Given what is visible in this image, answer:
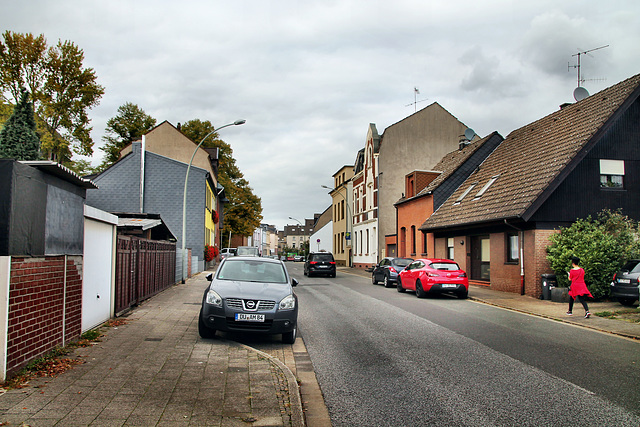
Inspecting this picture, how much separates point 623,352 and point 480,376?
3.39 metres

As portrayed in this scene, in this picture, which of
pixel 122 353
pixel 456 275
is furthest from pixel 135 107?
pixel 122 353

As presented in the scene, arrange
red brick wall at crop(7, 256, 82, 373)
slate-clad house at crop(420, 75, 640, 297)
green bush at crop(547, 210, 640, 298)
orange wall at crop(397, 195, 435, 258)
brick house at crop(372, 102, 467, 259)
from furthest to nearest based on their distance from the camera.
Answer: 1. brick house at crop(372, 102, 467, 259)
2. orange wall at crop(397, 195, 435, 258)
3. slate-clad house at crop(420, 75, 640, 297)
4. green bush at crop(547, 210, 640, 298)
5. red brick wall at crop(7, 256, 82, 373)

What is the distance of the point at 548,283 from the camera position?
17359 mm

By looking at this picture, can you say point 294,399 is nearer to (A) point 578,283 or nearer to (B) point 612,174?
(A) point 578,283

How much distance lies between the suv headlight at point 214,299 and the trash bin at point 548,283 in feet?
41.5

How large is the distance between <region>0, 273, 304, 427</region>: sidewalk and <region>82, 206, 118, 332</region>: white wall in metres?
0.85

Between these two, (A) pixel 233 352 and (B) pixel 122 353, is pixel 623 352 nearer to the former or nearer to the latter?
(A) pixel 233 352

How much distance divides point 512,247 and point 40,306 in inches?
707

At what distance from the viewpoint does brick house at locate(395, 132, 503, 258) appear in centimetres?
2898

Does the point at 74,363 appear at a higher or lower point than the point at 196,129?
lower

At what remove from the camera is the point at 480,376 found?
6676mm

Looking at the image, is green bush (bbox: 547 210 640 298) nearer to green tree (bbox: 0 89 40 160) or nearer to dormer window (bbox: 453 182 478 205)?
dormer window (bbox: 453 182 478 205)

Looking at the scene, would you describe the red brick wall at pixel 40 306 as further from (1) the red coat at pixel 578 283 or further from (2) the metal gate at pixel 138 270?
(1) the red coat at pixel 578 283

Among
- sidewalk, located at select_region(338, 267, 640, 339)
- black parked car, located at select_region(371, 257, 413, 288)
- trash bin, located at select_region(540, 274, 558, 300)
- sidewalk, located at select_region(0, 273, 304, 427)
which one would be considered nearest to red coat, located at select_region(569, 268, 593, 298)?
sidewalk, located at select_region(338, 267, 640, 339)
